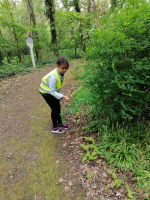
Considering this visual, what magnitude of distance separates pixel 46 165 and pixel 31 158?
44 centimetres

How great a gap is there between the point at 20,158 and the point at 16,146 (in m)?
0.47

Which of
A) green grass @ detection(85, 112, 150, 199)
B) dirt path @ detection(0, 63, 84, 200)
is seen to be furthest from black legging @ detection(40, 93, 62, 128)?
green grass @ detection(85, 112, 150, 199)

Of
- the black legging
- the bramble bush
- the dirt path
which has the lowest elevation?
the dirt path

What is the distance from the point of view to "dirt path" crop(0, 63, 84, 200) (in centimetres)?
211

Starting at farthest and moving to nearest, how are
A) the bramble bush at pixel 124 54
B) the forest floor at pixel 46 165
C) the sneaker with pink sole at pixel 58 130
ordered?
the sneaker with pink sole at pixel 58 130 → the forest floor at pixel 46 165 → the bramble bush at pixel 124 54

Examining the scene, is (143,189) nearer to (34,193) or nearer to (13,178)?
(34,193)

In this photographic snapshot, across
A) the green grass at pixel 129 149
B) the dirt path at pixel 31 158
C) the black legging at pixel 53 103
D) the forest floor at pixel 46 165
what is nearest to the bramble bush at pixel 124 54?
the green grass at pixel 129 149

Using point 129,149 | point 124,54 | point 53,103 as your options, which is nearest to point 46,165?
point 53,103

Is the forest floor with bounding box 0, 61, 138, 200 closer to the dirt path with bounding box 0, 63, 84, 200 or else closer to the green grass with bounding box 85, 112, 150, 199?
the dirt path with bounding box 0, 63, 84, 200

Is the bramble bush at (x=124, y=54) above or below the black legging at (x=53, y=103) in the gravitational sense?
above

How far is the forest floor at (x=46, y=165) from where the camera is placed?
204 centimetres

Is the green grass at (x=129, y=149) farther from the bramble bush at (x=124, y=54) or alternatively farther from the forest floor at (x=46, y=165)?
the bramble bush at (x=124, y=54)

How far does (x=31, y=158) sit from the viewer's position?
2.72 meters

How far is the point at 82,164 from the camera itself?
7.95 ft
